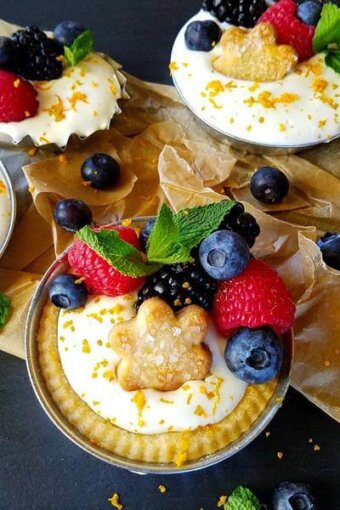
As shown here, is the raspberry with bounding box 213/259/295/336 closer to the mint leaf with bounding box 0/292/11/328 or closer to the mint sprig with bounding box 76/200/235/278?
Answer: the mint sprig with bounding box 76/200/235/278

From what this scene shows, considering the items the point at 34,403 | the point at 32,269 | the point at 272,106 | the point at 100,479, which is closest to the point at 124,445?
the point at 100,479

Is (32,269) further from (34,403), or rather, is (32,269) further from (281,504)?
(281,504)

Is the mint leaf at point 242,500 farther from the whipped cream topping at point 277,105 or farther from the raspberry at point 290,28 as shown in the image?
the raspberry at point 290,28

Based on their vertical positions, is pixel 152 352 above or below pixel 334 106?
below

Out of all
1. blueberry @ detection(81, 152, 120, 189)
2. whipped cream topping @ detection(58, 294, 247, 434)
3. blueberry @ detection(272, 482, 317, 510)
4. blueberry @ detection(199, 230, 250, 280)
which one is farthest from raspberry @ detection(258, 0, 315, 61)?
blueberry @ detection(272, 482, 317, 510)

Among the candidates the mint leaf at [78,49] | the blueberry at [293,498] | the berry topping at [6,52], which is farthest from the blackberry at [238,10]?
the blueberry at [293,498]
